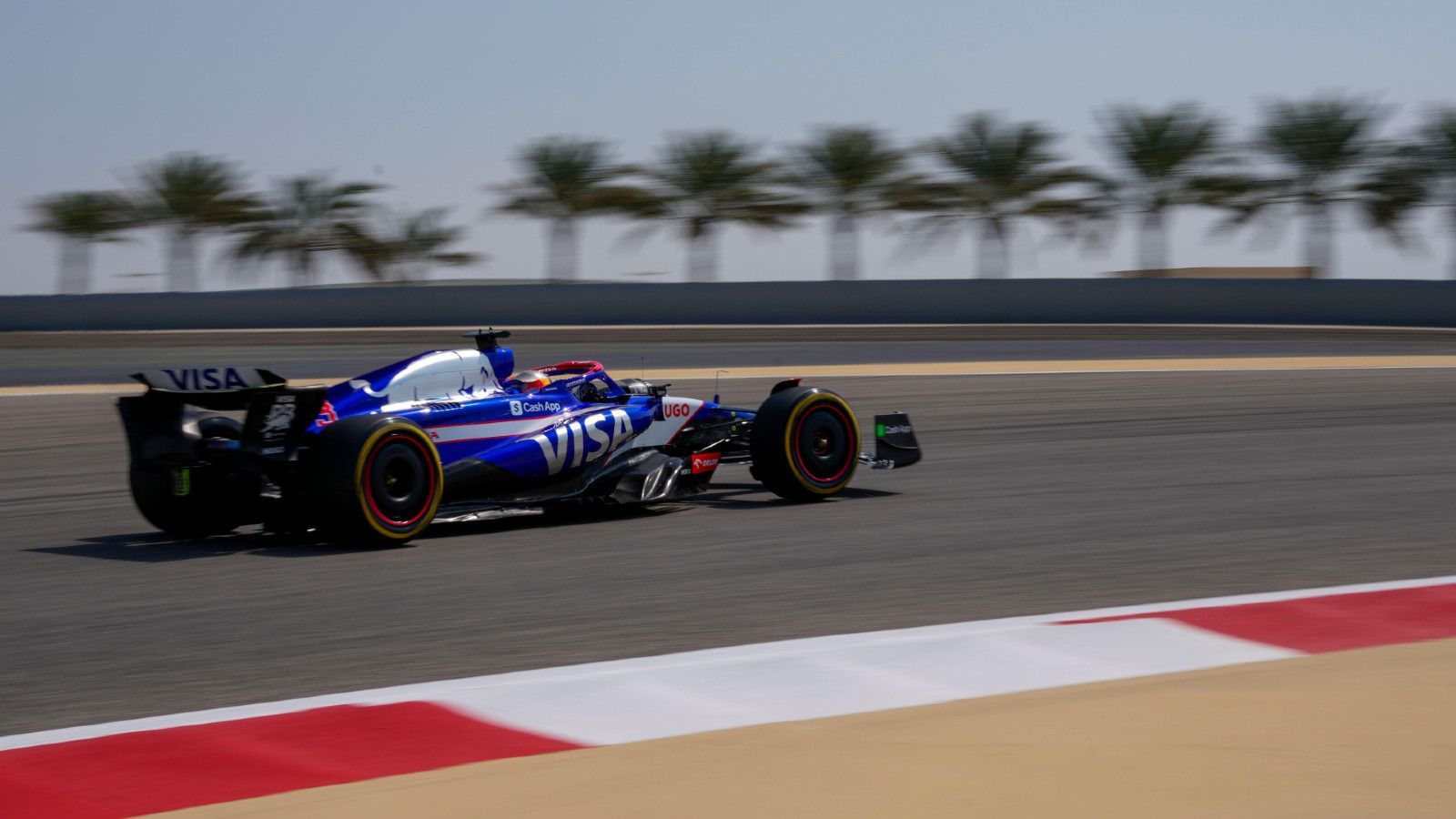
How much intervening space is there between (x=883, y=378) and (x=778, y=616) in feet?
47.3

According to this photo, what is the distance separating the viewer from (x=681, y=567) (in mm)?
6918

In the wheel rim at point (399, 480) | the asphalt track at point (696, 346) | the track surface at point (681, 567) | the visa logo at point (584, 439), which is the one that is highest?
the asphalt track at point (696, 346)

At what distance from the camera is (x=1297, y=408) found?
A: 51.0 ft

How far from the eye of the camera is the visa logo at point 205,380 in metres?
7.45

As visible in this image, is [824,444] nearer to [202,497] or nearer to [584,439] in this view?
[584,439]

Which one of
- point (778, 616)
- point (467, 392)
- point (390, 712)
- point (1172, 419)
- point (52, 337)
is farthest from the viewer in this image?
point (52, 337)

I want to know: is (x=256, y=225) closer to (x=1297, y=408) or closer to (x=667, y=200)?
(x=667, y=200)

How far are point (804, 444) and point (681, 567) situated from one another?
7.82 feet

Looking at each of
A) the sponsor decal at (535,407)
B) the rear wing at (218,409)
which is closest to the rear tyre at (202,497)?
the rear wing at (218,409)

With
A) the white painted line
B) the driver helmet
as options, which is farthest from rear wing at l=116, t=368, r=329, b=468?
the white painted line

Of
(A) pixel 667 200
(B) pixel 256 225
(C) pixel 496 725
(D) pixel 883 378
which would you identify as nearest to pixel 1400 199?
(A) pixel 667 200

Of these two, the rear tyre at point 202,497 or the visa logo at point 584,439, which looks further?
the visa logo at point 584,439

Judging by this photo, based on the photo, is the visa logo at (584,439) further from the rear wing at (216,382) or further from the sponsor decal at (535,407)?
the rear wing at (216,382)

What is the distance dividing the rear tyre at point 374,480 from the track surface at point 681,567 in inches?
6.1
